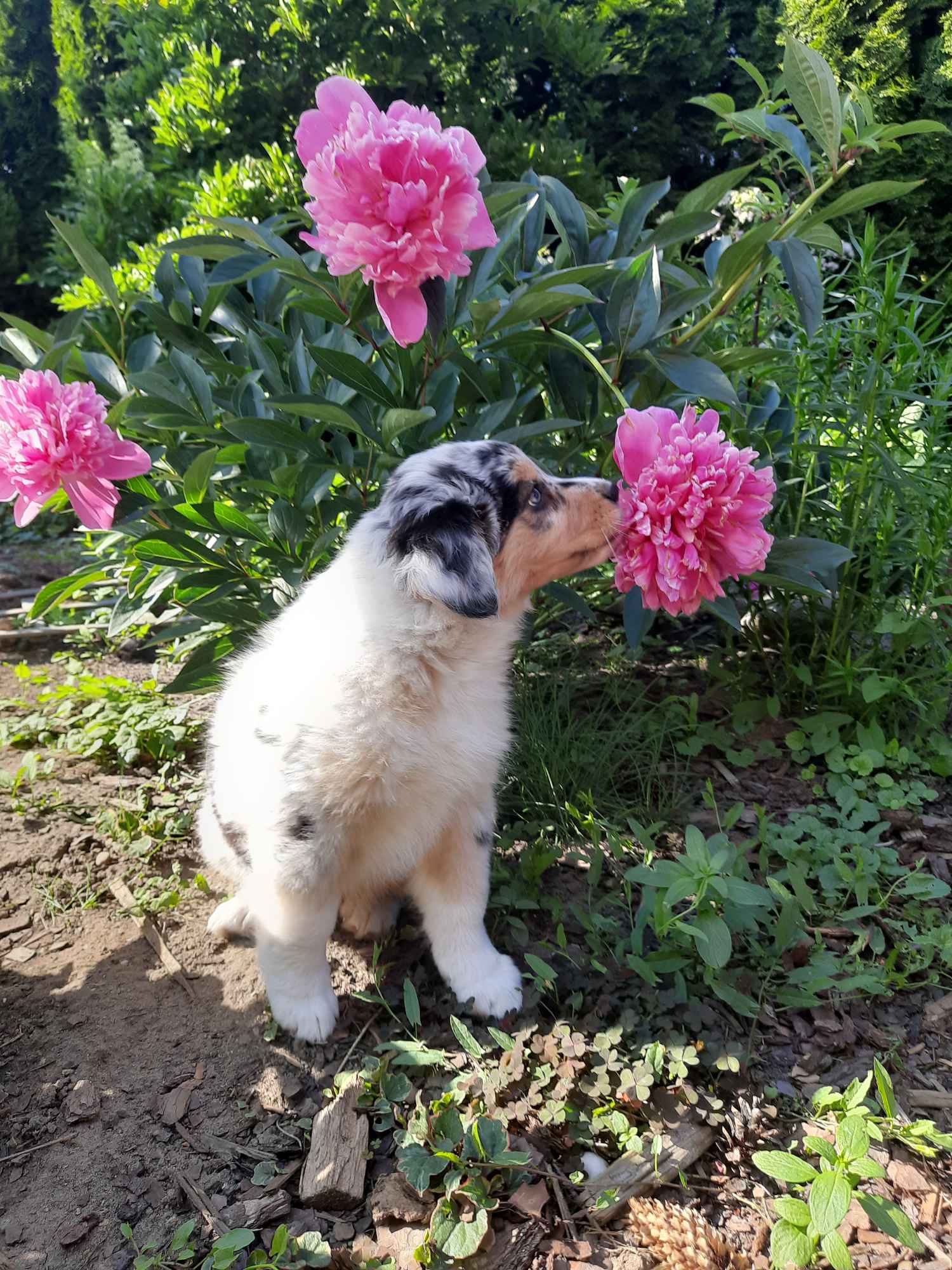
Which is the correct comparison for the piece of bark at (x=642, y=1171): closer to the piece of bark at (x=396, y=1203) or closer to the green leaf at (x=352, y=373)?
the piece of bark at (x=396, y=1203)

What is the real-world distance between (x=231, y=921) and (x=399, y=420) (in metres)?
1.59

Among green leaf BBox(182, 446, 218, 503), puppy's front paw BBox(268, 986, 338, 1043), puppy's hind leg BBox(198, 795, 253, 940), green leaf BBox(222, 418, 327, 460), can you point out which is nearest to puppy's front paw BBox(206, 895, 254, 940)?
puppy's hind leg BBox(198, 795, 253, 940)

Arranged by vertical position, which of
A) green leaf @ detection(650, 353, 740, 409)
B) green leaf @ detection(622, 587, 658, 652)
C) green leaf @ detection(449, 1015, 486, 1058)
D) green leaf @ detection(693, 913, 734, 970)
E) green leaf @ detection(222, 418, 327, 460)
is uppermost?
green leaf @ detection(650, 353, 740, 409)

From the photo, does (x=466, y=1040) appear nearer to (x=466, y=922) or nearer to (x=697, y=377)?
(x=466, y=922)

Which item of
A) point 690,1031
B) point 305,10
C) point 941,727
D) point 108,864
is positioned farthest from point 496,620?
point 305,10

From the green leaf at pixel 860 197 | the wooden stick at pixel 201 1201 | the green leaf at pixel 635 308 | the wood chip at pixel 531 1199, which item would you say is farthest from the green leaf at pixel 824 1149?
the green leaf at pixel 860 197

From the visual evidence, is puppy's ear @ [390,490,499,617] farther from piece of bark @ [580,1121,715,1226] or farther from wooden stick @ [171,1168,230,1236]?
wooden stick @ [171,1168,230,1236]

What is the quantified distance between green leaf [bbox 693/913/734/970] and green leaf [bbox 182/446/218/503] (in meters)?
1.79

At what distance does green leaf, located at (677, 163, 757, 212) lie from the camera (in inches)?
101

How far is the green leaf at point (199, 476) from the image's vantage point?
8.34ft

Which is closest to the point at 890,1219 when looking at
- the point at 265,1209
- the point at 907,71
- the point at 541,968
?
the point at 541,968

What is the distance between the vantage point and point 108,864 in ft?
10.2

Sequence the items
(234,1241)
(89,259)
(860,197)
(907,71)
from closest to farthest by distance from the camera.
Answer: (234,1241) → (860,197) → (89,259) → (907,71)

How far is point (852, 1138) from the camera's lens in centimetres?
175
